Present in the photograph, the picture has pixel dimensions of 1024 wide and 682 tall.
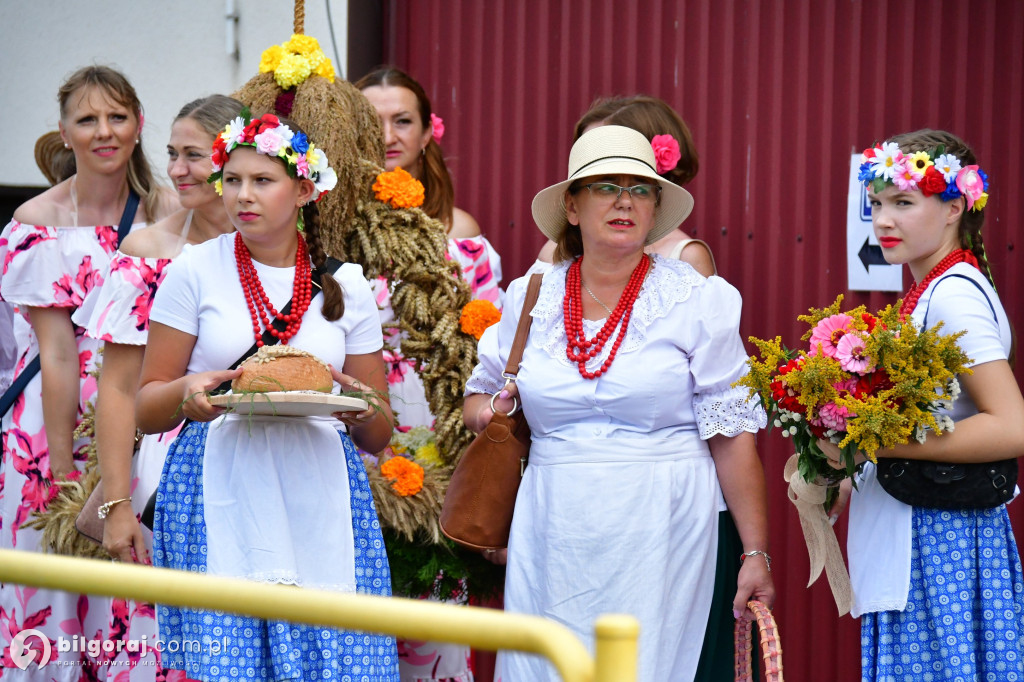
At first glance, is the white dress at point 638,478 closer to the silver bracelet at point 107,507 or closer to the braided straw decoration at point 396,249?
the braided straw decoration at point 396,249

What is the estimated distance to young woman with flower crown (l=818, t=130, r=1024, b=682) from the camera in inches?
120

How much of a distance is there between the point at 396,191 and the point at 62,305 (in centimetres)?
141

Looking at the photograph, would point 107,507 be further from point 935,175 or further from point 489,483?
point 935,175

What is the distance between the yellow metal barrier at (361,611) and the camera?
1.37m

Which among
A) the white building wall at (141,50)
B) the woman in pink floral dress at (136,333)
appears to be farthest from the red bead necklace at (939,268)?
the white building wall at (141,50)

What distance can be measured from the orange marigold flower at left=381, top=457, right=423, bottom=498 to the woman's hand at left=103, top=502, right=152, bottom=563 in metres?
0.79

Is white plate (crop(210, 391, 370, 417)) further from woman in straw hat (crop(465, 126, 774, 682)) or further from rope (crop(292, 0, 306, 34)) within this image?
rope (crop(292, 0, 306, 34))

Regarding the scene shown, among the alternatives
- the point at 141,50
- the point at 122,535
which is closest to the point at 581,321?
the point at 122,535

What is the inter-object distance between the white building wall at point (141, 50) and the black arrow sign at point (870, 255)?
2460mm

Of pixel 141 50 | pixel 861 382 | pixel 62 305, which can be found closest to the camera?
pixel 861 382

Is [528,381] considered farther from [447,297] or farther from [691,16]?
[691,16]

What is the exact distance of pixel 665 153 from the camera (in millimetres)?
3947

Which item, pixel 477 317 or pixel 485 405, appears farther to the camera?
pixel 477 317

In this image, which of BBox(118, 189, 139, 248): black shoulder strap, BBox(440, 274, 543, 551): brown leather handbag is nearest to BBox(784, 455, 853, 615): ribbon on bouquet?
BBox(440, 274, 543, 551): brown leather handbag
